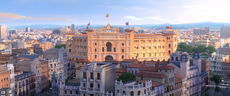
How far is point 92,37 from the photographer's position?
151m

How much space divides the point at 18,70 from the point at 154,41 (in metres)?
85.2

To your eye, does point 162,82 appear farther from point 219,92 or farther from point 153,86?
point 219,92

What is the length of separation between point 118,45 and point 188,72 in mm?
57957

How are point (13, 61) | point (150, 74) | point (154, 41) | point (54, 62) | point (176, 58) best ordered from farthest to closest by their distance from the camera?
point (154, 41), point (54, 62), point (13, 61), point (176, 58), point (150, 74)

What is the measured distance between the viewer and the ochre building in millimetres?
150375

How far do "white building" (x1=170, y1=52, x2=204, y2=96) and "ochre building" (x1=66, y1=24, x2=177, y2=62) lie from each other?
166 ft

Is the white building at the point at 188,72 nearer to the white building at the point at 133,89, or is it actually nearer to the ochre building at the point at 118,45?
the white building at the point at 133,89

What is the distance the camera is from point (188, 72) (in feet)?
324

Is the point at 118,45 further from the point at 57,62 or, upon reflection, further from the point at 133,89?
the point at 133,89

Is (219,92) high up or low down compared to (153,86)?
down

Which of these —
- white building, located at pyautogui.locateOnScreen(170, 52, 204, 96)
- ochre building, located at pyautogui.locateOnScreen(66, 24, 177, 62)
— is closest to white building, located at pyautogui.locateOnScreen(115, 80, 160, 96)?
white building, located at pyautogui.locateOnScreen(170, 52, 204, 96)

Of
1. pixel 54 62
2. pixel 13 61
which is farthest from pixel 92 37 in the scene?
pixel 13 61

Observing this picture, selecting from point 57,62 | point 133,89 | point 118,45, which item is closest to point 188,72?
point 133,89

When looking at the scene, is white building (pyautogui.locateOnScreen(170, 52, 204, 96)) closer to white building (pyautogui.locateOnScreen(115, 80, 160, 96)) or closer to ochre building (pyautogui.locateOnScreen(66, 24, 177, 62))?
white building (pyautogui.locateOnScreen(115, 80, 160, 96))
